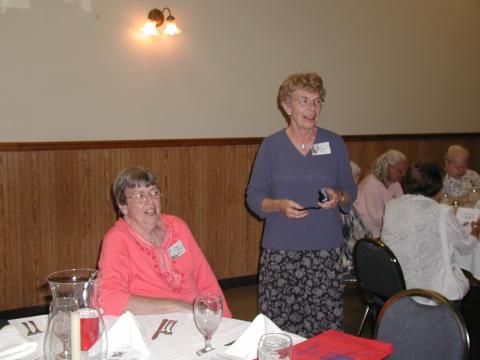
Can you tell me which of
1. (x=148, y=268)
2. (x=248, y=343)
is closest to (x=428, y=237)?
(x=148, y=268)

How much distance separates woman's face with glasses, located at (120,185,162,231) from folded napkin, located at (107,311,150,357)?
0.82 metres

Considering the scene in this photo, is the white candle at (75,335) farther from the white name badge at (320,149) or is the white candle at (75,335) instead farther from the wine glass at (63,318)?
the white name badge at (320,149)

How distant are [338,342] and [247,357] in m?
0.29

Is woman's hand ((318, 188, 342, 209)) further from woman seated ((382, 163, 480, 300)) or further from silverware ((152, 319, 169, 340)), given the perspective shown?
silverware ((152, 319, 169, 340))

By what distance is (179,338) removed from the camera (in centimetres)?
192

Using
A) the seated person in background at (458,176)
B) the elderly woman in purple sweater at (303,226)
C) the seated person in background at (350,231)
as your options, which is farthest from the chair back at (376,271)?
the seated person in background at (458,176)

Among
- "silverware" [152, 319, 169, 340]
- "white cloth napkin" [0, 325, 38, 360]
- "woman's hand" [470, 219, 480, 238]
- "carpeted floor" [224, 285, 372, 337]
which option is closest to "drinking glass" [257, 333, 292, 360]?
"silverware" [152, 319, 169, 340]

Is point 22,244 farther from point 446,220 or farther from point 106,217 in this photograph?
point 446,220

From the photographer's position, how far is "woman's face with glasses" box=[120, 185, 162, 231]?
8.59 feet

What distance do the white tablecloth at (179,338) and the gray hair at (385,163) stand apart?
3.21 metres

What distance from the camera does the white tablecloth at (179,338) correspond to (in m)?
Result: 1.78

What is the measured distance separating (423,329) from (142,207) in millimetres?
1321

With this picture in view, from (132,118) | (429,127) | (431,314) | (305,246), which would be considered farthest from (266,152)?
(429,127)

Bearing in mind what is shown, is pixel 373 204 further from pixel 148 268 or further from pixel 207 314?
pixel 207 314
